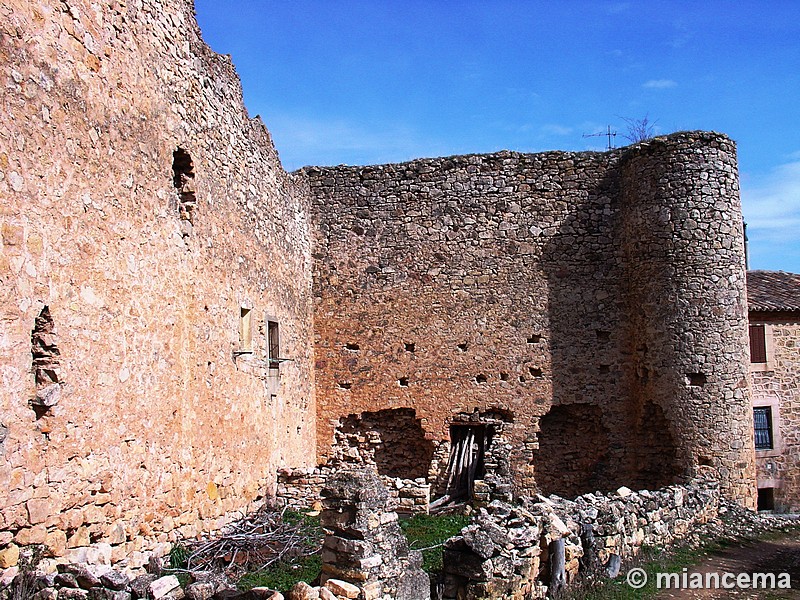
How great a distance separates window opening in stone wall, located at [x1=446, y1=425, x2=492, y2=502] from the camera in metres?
14.6

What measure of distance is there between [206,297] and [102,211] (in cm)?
263

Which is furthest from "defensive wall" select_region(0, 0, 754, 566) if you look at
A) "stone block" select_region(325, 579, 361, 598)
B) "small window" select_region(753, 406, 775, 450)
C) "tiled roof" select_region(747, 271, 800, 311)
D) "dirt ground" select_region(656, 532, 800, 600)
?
"tiled roof" select_region(747, 271, 800, 311)

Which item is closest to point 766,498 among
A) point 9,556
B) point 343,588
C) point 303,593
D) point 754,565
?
point 754,565

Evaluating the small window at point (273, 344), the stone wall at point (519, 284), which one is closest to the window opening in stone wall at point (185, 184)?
the small window at point (273, 344)

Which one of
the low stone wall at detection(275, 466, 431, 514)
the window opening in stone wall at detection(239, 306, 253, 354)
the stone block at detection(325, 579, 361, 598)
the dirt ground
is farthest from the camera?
the low stone wall at detection(275, 466, 431, 514)

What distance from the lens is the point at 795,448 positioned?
16.0 meters

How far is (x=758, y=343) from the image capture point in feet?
52.9

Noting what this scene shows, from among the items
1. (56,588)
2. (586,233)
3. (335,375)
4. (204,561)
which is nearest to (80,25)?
(56,588)

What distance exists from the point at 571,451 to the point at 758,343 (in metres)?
4.87

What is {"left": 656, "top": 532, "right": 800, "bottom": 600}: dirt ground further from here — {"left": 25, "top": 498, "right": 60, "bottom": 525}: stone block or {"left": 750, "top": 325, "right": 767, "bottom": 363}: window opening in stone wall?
Result: {"left": 25, "top": 498, "right": 60, "bottom": 525}: stone block

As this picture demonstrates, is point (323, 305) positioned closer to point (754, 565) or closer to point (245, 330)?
point (245, 330)

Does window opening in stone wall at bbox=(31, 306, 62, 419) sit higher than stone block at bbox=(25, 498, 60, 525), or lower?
higher

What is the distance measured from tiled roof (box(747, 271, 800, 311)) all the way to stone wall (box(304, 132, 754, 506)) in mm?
2711

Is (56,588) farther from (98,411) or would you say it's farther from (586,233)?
(586,233)
